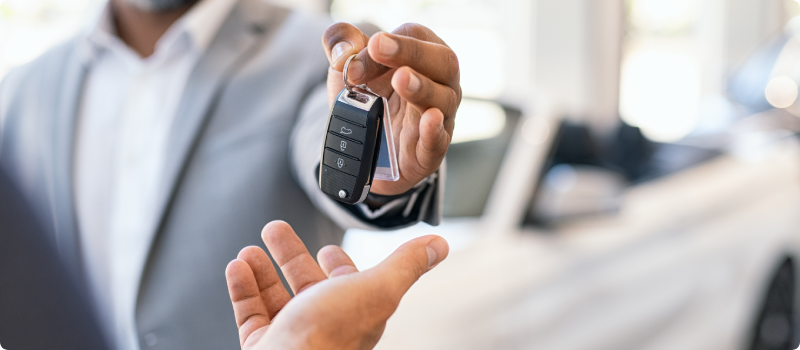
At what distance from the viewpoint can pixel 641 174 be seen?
2.37 metres

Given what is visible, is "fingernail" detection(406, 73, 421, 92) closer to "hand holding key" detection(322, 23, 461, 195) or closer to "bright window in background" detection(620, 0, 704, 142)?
"hand holding key" detection(322, 23, 461, 195)

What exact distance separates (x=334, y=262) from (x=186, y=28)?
216 millimetres

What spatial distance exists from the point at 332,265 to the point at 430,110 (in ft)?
0.44

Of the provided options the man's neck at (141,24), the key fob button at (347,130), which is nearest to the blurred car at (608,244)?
the key fob button at (347,130)

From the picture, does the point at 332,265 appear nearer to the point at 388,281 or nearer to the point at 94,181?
the point at 388,281

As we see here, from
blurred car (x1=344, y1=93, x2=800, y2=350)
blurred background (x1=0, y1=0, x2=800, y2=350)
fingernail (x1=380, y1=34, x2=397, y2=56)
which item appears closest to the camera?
fingernail (x1=380, y1=34, x2=397, y2=56)

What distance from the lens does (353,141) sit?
1.02 feet

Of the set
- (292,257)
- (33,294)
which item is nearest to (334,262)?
(292,257)

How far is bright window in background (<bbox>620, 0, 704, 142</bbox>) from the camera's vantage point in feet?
11.1

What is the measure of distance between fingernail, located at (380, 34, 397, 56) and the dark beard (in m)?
0.24

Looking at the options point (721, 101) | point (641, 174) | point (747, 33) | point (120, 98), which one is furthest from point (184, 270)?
point (747, 33)

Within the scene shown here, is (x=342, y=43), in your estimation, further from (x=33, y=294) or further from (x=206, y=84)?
(x=33, y=294)

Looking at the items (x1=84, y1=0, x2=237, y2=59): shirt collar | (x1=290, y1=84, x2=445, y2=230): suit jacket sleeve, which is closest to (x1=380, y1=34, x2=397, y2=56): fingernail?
(x1=290, y1=84, x2=445, y2=230): suit jacket sleeve

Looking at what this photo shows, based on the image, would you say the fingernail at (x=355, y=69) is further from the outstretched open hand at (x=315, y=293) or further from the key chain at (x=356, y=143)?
the outstretched open hand at (x=315, y=293)
